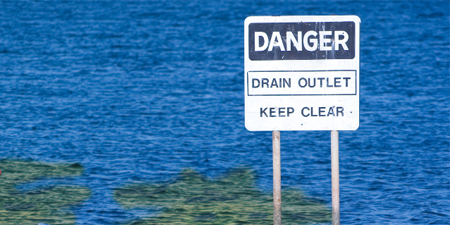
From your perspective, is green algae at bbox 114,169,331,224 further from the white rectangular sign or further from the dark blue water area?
the white rectangular sign

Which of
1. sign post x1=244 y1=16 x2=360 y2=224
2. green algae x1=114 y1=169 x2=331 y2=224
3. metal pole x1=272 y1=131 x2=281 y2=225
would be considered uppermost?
sign post x1=244 y1=16 x2=360 y2=224

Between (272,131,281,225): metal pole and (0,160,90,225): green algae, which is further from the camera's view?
(0,160,90,225): green algae

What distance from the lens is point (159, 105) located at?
2067 cm

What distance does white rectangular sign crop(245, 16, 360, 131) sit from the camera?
20.9 feet

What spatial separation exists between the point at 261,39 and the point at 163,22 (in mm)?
38451

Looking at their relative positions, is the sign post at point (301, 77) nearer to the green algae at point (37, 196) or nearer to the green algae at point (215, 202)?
the green algae at point (215, 202)

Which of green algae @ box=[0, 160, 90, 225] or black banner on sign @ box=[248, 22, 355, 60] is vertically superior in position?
black banner on sign @ box=[248, 22, 355, 60]

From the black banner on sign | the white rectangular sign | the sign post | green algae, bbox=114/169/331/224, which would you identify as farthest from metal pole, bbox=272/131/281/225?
green algae, bbox=114/169/331/224

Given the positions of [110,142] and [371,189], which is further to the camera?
[110,142]

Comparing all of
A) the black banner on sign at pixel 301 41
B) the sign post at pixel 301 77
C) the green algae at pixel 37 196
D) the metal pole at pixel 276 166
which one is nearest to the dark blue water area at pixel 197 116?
the green algae at pixel 37 196

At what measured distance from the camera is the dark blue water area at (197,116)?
12078 mm

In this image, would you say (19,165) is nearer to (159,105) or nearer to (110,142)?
(110,142)

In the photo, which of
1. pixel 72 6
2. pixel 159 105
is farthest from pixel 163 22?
pixel 159 105

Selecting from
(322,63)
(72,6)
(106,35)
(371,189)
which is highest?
(72,6)
